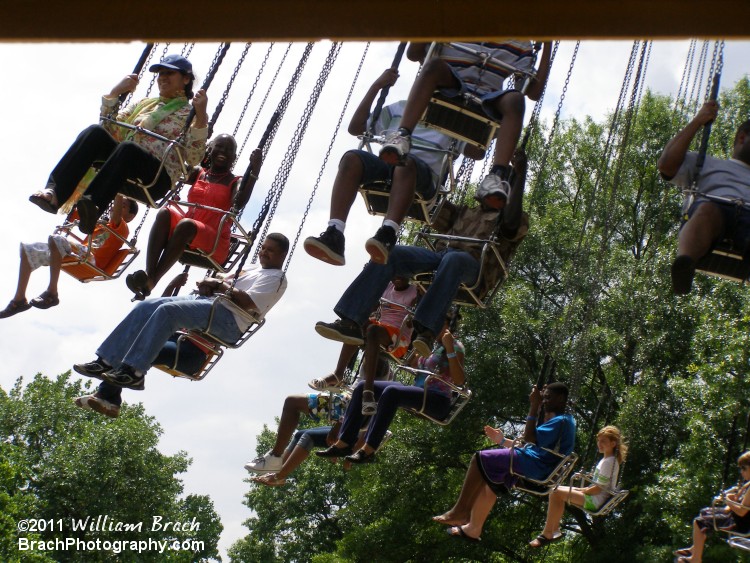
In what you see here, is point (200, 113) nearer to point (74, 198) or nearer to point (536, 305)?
point (74, 198)

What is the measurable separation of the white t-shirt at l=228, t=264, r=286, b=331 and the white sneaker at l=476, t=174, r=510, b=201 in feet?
5.98

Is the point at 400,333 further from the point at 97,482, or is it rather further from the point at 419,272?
the point at 97,482

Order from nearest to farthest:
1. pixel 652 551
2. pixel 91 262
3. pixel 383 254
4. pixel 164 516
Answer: pixel 383 254
pixel 91 262
pixel 652 551
pixel 164 516

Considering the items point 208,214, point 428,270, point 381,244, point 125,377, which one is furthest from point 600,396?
point 381,244

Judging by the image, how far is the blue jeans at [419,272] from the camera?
729 cm

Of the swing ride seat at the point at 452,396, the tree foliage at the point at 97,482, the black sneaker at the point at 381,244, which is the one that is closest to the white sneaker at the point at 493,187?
the black sneaker at the point at 381,244

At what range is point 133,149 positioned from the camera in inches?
311

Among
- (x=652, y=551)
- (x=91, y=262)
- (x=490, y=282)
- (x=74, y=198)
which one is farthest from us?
(x=652, y=551)

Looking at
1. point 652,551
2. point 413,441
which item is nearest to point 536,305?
point 413,441

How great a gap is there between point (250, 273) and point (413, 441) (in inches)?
522

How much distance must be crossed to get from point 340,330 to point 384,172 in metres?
0.98

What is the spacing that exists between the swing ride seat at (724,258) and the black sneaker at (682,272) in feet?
0.69

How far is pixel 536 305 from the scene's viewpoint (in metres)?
23.2

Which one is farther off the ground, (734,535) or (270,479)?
(734,535)
